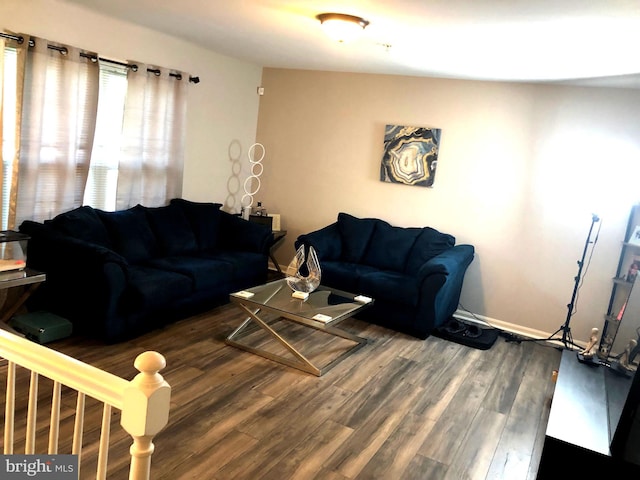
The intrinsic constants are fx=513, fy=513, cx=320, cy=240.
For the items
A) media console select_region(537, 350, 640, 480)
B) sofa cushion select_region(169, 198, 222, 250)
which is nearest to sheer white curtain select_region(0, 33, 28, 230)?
sofa cushion select_region(169, 198, 222, 250)

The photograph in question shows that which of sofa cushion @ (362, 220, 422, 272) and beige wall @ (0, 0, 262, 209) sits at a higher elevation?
beige wall @ (0, 0, 262, 209)

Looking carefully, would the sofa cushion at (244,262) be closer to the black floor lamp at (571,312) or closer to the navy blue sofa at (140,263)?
the navy blue sofa at (140,263)

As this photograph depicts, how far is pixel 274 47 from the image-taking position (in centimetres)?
459

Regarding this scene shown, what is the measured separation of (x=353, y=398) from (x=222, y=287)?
182cm

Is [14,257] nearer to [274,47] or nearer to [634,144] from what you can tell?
[274,47]

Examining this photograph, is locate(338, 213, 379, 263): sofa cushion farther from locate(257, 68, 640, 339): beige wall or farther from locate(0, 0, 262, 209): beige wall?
locate(0, 0, 262, 209): beige wall

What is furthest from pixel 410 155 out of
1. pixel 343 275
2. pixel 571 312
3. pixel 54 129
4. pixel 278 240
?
pixel 54 129

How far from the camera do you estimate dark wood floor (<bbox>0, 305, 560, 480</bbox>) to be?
2.54 m

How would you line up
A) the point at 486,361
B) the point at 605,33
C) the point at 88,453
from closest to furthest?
the point at 88,453 → the point at 605,33 → the point at 486,361

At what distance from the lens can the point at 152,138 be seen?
470 centimetres

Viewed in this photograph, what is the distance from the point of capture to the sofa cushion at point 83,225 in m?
3.87

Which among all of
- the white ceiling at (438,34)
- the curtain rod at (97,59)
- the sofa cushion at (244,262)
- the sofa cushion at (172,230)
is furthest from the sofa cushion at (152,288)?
the white ceiling at (438,34)

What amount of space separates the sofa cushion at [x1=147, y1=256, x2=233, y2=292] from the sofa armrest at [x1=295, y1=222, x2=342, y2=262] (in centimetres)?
81

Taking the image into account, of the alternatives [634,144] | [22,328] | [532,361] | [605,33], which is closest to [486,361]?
[532,361]
